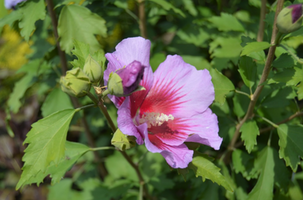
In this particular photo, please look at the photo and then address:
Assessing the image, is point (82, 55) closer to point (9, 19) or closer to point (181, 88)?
point (181, 88)

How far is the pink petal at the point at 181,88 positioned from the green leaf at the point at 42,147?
0.39 meters

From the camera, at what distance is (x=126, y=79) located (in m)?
0.93

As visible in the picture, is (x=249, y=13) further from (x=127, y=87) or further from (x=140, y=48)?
(x=127, y=87)

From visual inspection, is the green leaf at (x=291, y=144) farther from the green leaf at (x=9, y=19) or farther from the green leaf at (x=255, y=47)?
the green leaf at (x=9, y=19)

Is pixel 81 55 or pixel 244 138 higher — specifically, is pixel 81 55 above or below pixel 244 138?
above

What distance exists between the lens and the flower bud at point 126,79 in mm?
915

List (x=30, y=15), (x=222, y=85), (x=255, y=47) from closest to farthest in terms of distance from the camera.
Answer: (x=255, y=47) → (x=222, y=85) → (x=30, y=15)

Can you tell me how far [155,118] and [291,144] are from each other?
655mm

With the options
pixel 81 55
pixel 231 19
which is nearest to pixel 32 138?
pixel 81 55

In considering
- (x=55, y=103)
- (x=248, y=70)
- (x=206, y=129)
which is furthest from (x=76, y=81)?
(x=55, y=103)

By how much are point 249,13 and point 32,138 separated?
5.98ft

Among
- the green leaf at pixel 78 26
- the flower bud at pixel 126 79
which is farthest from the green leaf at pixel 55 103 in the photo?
the flower bud at pixel 126 79

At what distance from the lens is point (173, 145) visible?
1094 millimetres

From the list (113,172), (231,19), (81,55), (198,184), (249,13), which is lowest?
(113,172)
